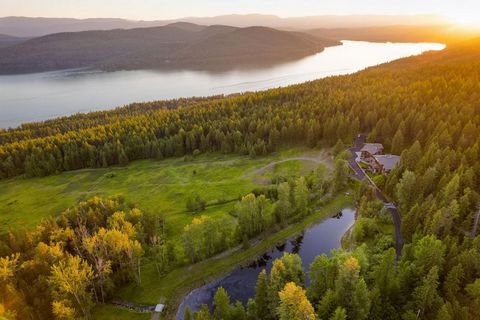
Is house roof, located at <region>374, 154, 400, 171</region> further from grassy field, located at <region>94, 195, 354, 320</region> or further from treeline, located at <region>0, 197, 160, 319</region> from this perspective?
treeline, located at <region>0, 197, 160, 319</region>

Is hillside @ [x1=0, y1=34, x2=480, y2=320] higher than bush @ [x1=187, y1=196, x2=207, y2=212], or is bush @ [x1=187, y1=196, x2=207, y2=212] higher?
hillside @ [x1=0, y1=34, x2=480, y2=320]

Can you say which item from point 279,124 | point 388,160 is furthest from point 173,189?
point 388,160

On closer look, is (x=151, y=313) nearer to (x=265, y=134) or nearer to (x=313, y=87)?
(x=265, y=134)

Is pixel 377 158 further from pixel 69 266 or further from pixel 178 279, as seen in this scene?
pixel 69 266

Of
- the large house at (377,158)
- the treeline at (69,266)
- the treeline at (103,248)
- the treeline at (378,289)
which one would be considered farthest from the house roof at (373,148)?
the treeline at (69,266)

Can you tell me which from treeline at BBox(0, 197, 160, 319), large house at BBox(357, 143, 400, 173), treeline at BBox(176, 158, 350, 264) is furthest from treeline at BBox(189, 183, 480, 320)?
large house at BBox(357, 143, 400, 173)
